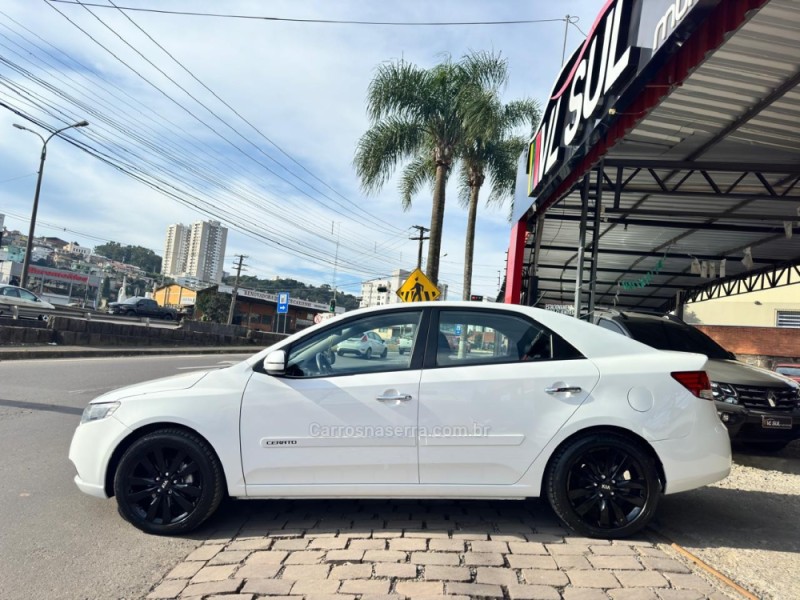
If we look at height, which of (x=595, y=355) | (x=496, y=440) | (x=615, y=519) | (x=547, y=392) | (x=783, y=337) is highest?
(x=783, y=337)

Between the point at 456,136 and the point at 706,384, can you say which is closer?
the point at 706,384

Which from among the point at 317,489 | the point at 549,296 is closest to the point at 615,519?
the point at 317,489

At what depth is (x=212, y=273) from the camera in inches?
3679

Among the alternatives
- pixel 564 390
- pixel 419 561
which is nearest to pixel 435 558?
pixel 419 561

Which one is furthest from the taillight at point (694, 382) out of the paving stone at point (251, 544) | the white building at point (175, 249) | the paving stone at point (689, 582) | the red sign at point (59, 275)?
the white building at point (175, 249)

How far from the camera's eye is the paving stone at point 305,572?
3.17 meters

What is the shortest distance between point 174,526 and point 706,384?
375cm

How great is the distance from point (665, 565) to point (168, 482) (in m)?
3.21

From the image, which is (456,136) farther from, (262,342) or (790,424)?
(262,342)

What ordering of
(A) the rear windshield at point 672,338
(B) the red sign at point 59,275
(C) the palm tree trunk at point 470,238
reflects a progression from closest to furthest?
(A) the rear windshield at point 672,338, (C) the palm tree trunk at point 470,238, (B) the red sign at point 59,275

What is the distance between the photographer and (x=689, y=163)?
8.55 meters

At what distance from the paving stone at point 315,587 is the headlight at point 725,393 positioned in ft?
15.1

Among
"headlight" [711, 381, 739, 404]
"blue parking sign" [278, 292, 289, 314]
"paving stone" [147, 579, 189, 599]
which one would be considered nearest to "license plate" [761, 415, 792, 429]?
"headlight" [711, 381, 739, 404]

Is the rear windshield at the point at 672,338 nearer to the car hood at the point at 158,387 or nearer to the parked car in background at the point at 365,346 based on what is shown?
the parked car in background at the point at 365,346
